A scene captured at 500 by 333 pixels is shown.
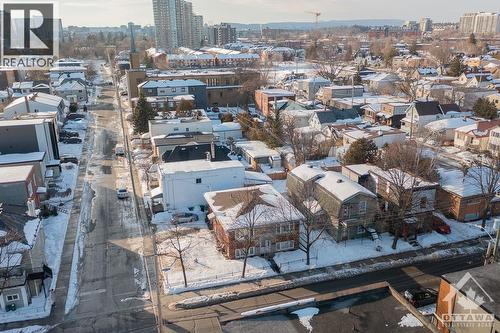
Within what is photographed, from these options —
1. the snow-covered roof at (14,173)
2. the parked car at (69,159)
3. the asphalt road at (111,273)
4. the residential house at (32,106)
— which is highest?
the residential house at (32,106)

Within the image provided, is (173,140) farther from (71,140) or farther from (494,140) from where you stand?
(494,140)

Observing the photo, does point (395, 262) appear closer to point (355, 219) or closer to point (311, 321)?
point (355, 219)

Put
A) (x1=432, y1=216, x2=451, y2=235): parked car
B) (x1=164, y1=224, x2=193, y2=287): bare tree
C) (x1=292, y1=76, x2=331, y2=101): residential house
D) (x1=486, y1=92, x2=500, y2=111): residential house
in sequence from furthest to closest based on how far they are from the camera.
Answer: (x1=292, y1=76, x2=331, y2=101): residential house → (x1=486, y1=92, x2=500, y2=111): residential house → (x1=432, y1=216, x2=451, y2=235): parked car → (x1=164, y1=224, x2=193, y2=287): bare tree

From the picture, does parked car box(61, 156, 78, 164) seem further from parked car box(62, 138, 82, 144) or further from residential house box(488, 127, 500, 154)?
residential house box(488, 127, 500, 154)

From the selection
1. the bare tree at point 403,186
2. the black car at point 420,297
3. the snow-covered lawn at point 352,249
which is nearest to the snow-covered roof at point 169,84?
the bare tree at point 403,186

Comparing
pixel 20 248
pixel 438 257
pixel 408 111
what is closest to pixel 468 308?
pixel 438 257

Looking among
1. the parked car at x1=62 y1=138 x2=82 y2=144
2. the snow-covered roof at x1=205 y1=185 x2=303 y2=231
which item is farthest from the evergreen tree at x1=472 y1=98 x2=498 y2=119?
the parked car at x1=62 y1=138 x2=82 y2=144

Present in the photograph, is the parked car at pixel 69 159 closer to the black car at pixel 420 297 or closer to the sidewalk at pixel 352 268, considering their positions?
the sidewalk at pixel 352 268
